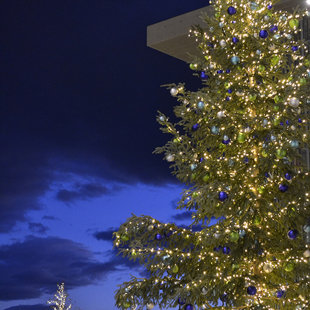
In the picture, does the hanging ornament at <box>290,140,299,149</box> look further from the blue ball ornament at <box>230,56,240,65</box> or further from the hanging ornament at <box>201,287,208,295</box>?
the hanging ornament at <box>201,287,208,295</box>

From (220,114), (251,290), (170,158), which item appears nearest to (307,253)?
(251,290)

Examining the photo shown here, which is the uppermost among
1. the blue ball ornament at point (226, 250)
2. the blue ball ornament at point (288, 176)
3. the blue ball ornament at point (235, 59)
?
the blue ball ornament at point (235, 59)

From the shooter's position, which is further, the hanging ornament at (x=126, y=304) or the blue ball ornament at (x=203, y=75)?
the blue ball ornament at (x=203, y=75)

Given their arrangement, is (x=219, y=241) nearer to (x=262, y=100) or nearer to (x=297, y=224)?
(x=297, y=224)

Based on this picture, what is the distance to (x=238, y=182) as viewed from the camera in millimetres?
7969

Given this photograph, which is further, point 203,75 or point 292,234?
point 203,75

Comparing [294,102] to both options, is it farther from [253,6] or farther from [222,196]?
[253,6]

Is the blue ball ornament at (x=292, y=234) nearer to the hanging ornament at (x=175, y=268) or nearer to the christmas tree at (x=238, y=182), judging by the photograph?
the christmas tree at (x=238, y=182)

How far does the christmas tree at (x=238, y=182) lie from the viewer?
24.5 ft

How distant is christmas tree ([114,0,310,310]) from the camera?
747 cm

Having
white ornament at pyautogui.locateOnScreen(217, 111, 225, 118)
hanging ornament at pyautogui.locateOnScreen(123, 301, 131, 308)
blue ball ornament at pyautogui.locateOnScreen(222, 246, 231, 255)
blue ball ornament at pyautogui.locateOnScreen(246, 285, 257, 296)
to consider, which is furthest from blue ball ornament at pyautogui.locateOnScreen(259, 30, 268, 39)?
hanging ornament at pyautogui.locateOnScreen(123, 301, 131, 308)

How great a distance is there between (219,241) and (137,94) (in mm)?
10368

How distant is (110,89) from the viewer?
17.4 meters

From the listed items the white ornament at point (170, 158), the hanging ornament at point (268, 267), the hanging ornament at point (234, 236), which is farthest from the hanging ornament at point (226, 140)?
the hanging ornament at point (268, 267)
